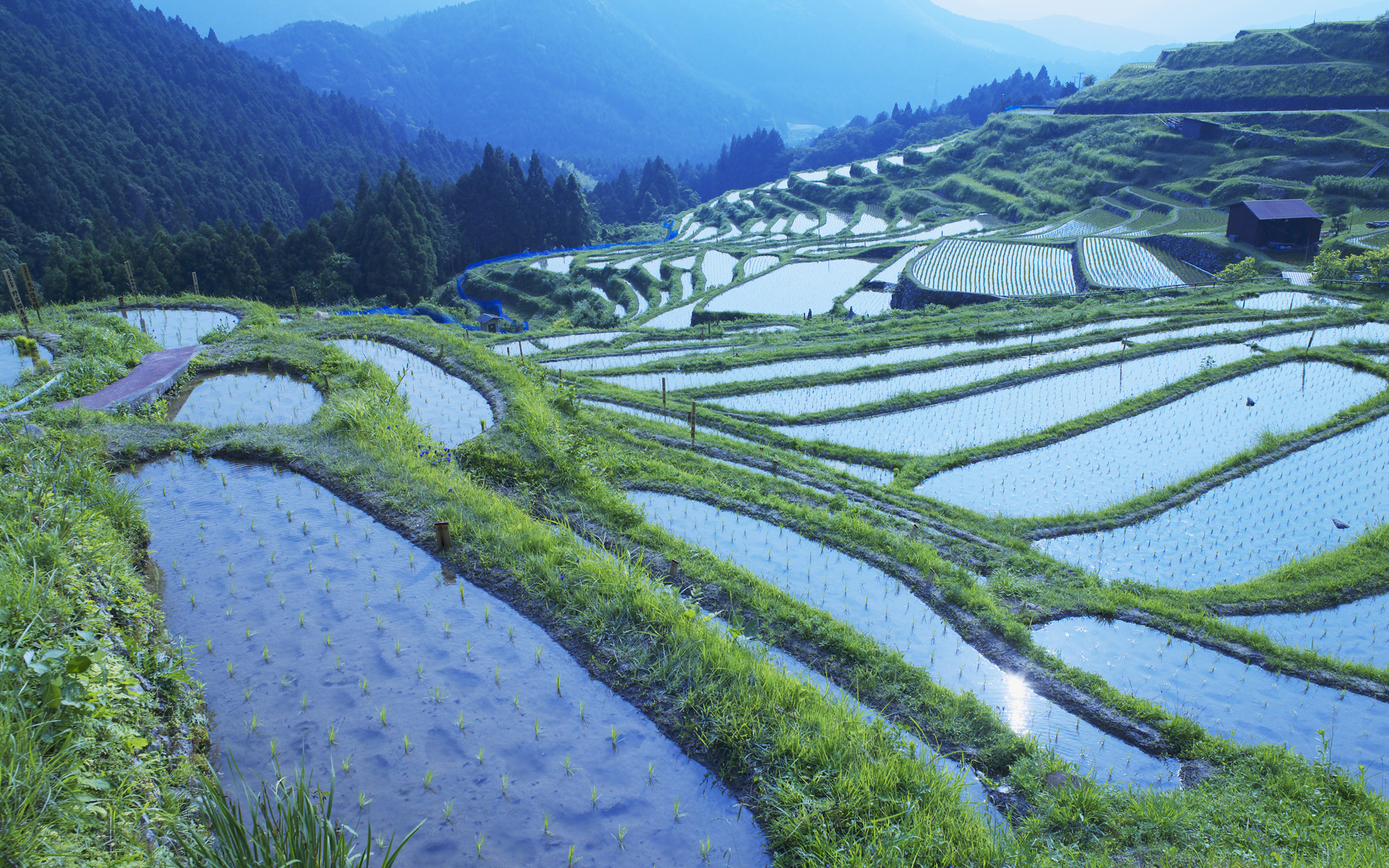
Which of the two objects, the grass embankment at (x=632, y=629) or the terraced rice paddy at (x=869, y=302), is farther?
the terraced rice paddy at (x=869, y=302)

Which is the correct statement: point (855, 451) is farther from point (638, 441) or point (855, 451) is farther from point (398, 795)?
point (398, 795)

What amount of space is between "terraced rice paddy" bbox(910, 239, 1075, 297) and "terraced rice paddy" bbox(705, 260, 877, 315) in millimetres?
4218

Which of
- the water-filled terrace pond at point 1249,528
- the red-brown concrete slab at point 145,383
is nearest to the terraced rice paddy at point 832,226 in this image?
the water-filled terrace pond at point 1249,528

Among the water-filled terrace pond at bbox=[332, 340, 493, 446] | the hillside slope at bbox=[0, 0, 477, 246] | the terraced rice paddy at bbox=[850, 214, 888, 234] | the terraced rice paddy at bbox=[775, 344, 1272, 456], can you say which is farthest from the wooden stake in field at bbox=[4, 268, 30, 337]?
the terraced rice paddy at bbox=[850, 214, 888, 234]

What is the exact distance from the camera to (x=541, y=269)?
148 ft

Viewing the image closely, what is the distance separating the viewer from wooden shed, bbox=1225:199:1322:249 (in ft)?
114

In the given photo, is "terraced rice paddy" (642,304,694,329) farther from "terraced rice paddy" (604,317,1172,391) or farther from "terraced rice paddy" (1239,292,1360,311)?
"terraced rice paddy" (1239,292,1360,311)

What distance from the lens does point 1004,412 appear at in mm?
16109

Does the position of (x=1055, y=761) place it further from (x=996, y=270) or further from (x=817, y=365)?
(x=996, y=270)

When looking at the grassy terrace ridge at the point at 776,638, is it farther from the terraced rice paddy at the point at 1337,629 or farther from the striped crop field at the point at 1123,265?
the striped crop field at the point at 1123,265

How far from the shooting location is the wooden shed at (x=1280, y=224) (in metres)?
34.8

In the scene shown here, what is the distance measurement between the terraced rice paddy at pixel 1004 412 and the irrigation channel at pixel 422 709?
9.39 m

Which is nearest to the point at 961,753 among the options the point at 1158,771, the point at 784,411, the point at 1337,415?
the point at 1158,771

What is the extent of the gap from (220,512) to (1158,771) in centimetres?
1084
